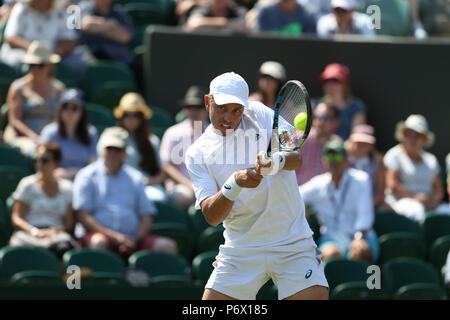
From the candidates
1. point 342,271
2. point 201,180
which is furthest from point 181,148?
point 201,180

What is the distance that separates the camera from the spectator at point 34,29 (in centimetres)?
986

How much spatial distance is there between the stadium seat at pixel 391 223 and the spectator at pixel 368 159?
27 cm

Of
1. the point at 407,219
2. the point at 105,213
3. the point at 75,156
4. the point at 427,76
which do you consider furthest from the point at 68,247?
the point at 427,76

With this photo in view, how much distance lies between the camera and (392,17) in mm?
10758

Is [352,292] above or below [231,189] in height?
below

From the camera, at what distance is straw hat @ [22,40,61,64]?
9211mm

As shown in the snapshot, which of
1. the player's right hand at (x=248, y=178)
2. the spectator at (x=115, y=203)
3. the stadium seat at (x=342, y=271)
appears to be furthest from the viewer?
the spectator at (x=115, y=203)

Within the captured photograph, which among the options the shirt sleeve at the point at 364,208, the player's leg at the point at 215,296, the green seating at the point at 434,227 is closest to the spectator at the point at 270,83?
the shirt sleeve at the point at 364,208

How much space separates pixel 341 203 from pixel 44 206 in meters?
2.35

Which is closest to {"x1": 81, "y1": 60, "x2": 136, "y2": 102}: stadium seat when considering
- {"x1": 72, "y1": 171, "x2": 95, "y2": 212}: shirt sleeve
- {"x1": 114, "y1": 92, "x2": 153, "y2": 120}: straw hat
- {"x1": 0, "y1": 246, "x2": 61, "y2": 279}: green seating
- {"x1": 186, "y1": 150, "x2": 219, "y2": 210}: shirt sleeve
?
{"x1": 114, "y1": 92, "x2": 153, "y2": 120}: straw hat

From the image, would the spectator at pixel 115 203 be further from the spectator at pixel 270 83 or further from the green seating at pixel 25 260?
the spectator at pixel 270 83

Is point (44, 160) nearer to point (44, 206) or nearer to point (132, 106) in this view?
point (44, 206)

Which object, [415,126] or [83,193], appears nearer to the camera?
[83,193]

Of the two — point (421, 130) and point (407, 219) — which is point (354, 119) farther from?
point (407, 219)
